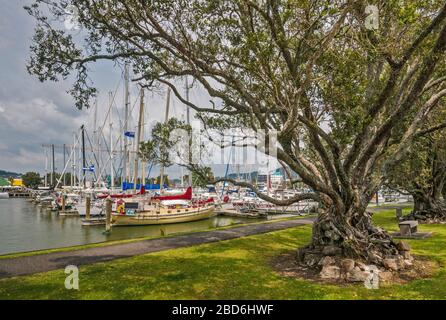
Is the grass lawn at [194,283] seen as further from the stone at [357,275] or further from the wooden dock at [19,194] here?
the wooden dock at [19,194]

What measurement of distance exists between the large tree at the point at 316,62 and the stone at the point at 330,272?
82 cm

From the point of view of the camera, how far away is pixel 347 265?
9.41m

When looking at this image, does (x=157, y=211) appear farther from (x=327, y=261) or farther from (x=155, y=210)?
(x=327, y=261)

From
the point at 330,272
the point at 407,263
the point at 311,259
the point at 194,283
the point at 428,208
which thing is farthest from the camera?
the point at 428,208

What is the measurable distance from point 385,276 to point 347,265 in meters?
1.05

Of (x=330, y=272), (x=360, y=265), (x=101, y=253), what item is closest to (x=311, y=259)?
(x=330, y=272)

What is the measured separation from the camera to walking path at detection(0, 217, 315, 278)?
33.9 ft

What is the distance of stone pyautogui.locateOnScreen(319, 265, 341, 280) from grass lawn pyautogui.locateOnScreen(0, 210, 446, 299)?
784 millimetres

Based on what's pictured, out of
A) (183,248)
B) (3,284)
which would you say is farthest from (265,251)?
(3,284)

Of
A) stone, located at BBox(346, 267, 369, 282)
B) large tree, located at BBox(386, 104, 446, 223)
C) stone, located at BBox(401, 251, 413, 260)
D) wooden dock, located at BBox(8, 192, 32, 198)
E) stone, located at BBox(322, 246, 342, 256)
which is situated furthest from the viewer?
wooden dock, located at BBox(8, 192, 32, 198)

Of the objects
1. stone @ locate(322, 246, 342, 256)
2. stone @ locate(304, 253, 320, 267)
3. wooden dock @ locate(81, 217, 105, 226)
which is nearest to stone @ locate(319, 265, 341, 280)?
stone @ locate(322, 246, 342, 256)

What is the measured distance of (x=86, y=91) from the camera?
445 inches

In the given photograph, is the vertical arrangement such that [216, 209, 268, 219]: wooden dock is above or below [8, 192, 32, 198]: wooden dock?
below

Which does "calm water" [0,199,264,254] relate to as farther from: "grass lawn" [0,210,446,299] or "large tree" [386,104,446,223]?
"large tree" [386,104,446,223]
